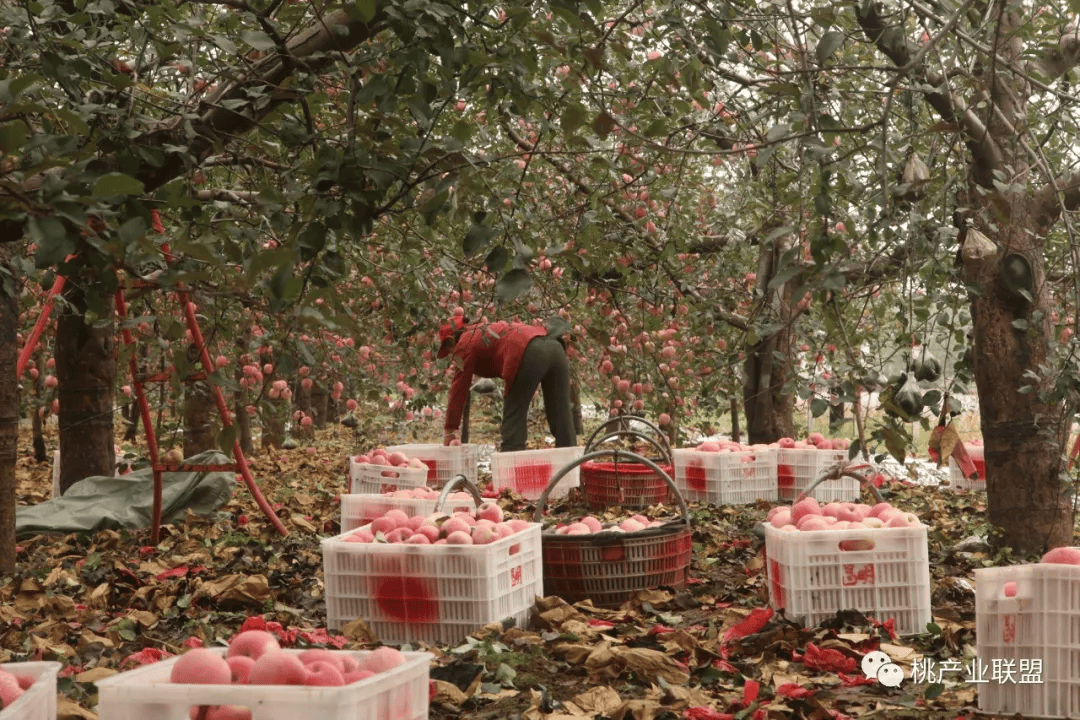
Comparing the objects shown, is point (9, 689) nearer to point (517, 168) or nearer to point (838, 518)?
point (517, 168)

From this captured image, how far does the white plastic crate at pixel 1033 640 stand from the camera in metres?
2.77

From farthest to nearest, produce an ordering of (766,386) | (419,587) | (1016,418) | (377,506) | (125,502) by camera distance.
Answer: (766,386) < (125,502) < (377,506) < (1016,418) < (419,587)

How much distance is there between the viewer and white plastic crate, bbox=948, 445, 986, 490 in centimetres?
768

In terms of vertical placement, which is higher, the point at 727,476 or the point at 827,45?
the point at 827,45

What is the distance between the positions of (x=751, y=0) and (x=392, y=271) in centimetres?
316

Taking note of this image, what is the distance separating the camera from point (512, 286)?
230cm

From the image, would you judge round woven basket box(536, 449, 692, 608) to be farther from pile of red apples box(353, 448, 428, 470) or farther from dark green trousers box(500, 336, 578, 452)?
dark green trousers box(500, 336, 578, 452)

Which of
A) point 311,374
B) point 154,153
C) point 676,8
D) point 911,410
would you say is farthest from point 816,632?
point 311,374

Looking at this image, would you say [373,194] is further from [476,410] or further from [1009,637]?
[476,410]

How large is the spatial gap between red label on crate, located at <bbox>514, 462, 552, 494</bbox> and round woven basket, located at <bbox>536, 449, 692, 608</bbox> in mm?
3196

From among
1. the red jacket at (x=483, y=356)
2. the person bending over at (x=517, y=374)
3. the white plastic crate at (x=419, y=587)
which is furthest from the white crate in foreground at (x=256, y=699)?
the red jacket at (x=483, y=356)

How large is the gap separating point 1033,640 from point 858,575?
3.45 ft

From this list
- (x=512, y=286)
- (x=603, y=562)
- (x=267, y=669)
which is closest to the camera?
(x=267, y=669)

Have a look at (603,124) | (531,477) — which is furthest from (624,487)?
(603,124)
